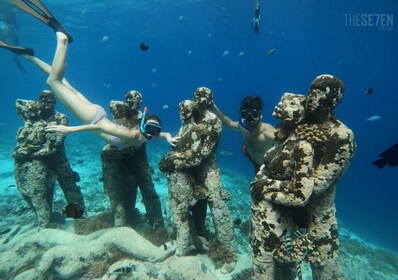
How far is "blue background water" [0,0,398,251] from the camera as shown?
34125 mm

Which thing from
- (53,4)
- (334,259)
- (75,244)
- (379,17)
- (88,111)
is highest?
(379,17)

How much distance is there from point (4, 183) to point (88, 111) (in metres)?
12.3

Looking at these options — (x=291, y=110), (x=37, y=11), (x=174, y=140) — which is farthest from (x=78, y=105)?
(x=291, y=110)

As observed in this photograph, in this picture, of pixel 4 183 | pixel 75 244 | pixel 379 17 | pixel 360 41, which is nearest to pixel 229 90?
pixel 360 41

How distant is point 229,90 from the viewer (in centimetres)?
11094

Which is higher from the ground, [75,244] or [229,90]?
[229,90]

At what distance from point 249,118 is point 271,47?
70173mm

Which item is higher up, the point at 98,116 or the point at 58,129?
the point at 98,116

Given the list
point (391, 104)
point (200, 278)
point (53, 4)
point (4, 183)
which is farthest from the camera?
point (391, 104)

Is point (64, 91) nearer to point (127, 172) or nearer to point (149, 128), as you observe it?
point (127, 172)

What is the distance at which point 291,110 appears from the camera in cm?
404

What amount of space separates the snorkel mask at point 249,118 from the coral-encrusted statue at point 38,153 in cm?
571

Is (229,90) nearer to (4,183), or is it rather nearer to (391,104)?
(391,104)

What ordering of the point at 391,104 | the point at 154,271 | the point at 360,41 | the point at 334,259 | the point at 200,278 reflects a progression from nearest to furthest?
the point at 334,259, the point at 200,278, the point at 154,271, the point at 360,41, the point at 391,104
